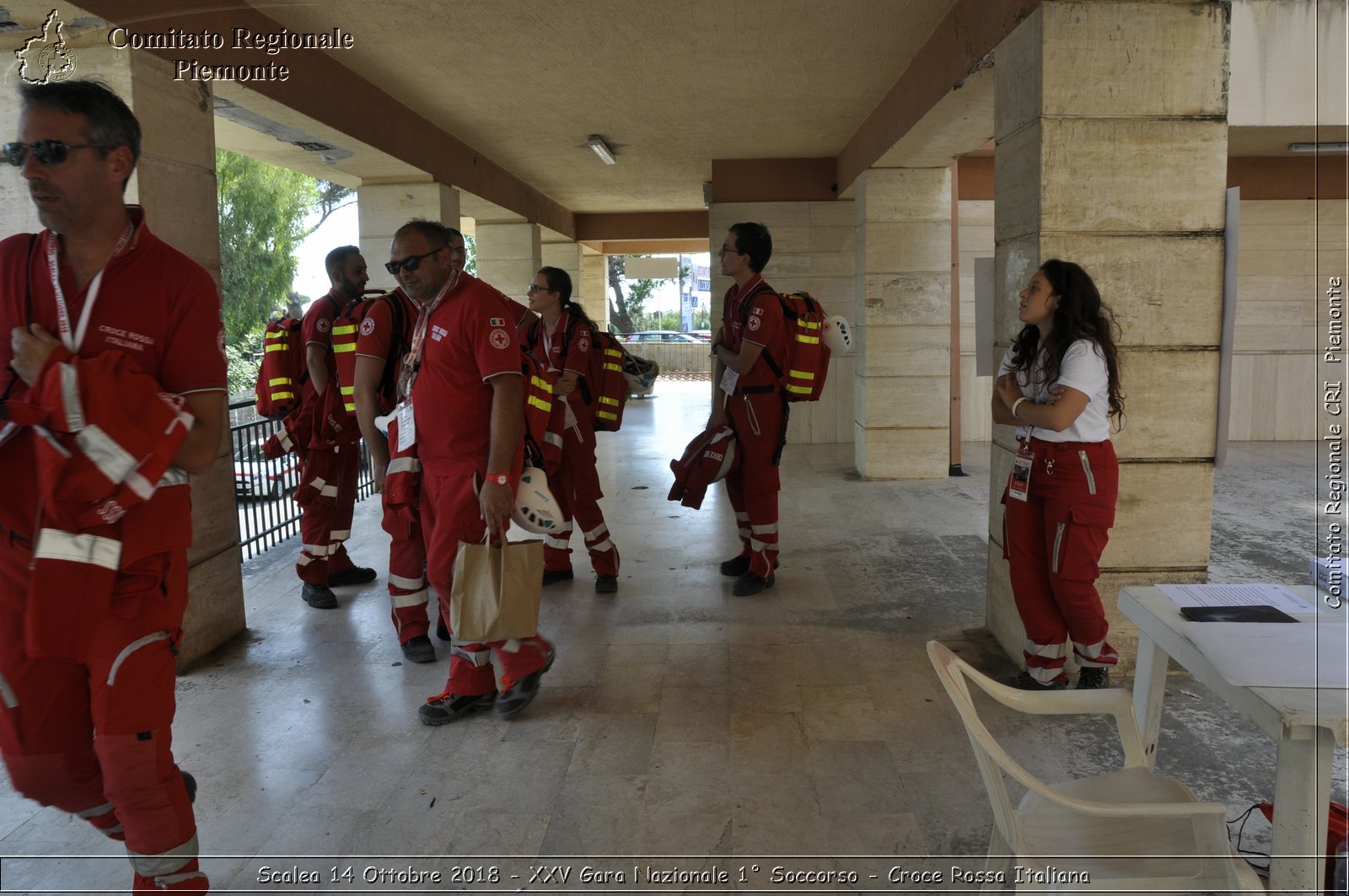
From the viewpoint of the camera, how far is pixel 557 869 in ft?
8.62

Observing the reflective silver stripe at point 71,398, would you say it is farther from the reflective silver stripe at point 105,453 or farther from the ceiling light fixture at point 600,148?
the ceiling light fixture at point 600,148

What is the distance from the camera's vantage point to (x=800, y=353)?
5074 mm

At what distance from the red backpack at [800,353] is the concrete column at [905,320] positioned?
4.00 meters

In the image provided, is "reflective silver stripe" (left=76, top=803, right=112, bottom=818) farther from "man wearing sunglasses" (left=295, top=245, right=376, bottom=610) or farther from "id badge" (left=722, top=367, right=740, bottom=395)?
"id badge" (left=722, top=367, right=740, bottom=395)

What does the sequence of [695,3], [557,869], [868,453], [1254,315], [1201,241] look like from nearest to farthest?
1. [557,869]
2. [1201,241]
3. [695,3]
4. [868,453]
5. [1254,315]

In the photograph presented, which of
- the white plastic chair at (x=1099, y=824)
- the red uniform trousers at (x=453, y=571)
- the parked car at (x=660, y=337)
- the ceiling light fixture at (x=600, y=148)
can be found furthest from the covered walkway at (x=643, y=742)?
the parked car at (x=660, y=337)

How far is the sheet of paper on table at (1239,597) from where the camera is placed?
2.32 m

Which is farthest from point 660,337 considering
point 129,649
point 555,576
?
point 129,649

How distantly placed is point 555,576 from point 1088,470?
10.5 ft

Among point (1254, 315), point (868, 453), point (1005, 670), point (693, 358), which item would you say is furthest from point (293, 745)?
point (693, 358)

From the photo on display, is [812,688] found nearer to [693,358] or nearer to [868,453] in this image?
[868,453]

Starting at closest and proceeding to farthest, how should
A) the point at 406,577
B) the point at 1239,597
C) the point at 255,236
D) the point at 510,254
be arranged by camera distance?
1. the point at 1239,597
2. the point at 406,577
3. the point at 510,254
4. the point at 255,236

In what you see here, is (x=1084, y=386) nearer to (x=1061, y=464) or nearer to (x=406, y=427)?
(x=1061, y=464)

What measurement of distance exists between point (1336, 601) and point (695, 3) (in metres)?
4.58
